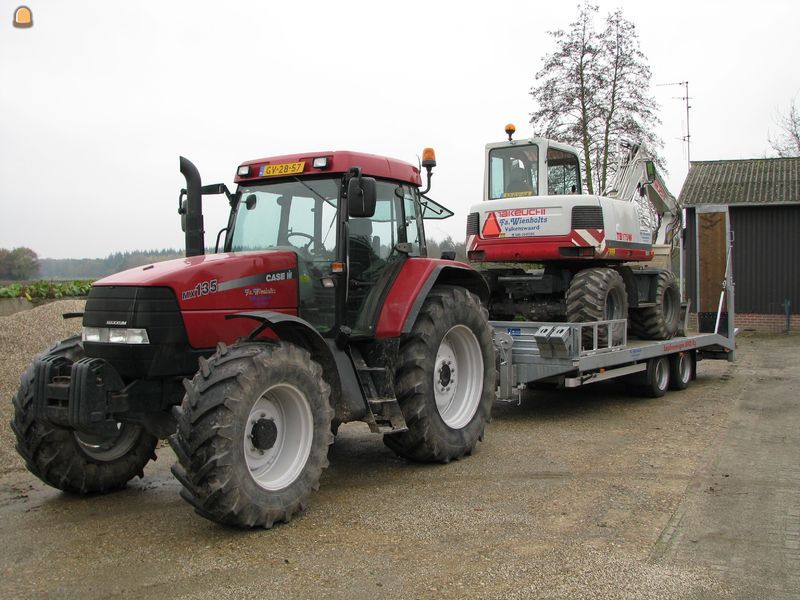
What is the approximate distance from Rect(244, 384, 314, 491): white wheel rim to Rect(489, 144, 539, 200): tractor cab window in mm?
5868

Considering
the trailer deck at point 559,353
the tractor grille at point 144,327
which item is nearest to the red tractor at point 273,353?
the tractor grille at point 144,327

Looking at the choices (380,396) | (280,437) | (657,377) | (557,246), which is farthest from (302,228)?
(657,377)

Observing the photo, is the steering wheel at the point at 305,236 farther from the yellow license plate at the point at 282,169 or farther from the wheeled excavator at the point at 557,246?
the wheeled excavator at the point at 557,246

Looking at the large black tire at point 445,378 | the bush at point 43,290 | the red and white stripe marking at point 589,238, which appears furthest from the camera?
the bush at point 43,290

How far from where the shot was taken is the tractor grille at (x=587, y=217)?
376 inches

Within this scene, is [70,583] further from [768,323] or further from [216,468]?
[768,323]

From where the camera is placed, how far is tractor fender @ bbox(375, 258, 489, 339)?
20.7ft

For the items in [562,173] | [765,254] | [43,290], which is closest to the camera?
[562,173]

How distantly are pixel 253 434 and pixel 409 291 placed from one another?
1.97 metres

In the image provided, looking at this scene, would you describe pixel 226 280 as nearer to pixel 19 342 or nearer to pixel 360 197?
pixel 360 197

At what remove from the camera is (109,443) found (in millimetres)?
5988

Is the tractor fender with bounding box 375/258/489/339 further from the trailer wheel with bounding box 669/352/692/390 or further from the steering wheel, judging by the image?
the trailer wheel with bounding box 669/352/692/390

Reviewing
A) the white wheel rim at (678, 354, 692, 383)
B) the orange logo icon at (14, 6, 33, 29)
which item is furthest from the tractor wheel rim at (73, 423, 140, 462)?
the white wheel rim at (678, 354, 692, 383)

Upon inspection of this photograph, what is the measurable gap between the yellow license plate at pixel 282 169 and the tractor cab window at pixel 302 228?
0.09 m
